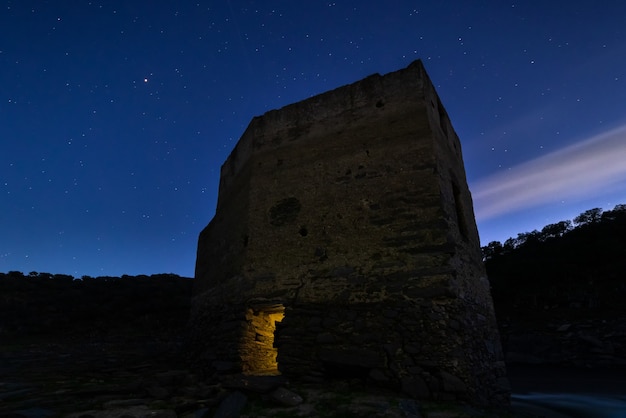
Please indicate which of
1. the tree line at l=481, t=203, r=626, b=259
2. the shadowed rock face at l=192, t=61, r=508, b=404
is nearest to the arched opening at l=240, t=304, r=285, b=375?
the shadowed rock face at l=192, t=61, r=508, b=404

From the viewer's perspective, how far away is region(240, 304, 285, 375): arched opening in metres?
6.70

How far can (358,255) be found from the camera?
6.22 meters

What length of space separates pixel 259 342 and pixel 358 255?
294 centimetres

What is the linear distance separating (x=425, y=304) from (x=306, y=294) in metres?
2.15

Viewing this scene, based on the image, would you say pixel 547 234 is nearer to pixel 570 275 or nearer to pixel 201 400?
pixel 570 275

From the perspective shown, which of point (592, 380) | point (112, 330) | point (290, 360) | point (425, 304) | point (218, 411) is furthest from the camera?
point (112, 330)

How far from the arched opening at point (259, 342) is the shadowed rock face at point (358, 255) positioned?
0.03 meters

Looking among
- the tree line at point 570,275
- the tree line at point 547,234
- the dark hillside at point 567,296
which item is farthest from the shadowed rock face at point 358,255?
the tree line at point 547,234

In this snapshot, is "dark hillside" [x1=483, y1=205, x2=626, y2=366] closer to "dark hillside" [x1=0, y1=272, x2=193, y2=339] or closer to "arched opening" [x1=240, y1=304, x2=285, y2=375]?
"arched opening" [x1=240, y1=304, x2=285, y2=375]

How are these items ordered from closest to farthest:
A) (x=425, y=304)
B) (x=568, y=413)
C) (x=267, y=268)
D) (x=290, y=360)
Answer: (x=425, y=304)
(x=290, y=360)
(x=267, y=268)
(x=568, y=413)

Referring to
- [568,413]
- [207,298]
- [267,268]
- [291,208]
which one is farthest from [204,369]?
[568,413]

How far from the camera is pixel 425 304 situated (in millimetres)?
5320

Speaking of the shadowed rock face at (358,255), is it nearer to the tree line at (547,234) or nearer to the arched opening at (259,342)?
the arched opening at (259,342)

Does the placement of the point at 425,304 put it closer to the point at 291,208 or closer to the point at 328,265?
the point at 328,265
